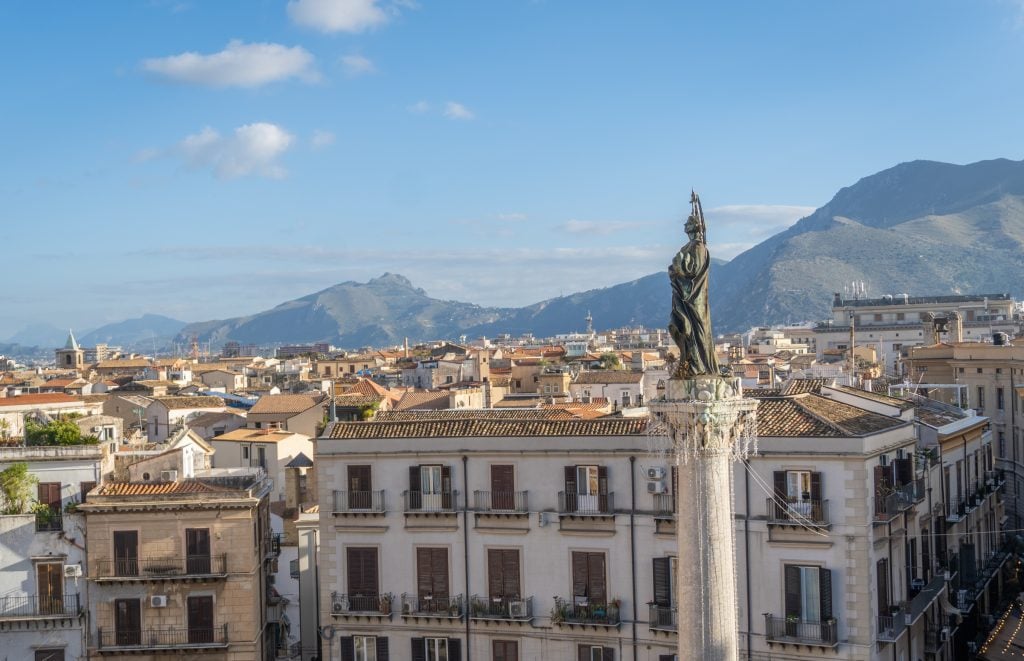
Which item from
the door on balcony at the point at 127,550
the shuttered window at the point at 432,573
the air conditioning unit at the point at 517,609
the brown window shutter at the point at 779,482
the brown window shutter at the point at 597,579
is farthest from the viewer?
the door on balcony at the point at 127,550

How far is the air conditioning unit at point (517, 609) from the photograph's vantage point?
30.9 m

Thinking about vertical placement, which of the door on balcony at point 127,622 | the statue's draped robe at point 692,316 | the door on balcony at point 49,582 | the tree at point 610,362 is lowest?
the door on balcony at point 127,622

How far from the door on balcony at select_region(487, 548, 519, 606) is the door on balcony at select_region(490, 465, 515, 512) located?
1.16 metres

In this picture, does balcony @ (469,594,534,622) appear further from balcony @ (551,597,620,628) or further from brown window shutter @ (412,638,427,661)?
brown window shutter @ (412,638,427,661)

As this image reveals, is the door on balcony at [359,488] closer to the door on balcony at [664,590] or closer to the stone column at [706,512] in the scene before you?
the door on balcony at [664,590]

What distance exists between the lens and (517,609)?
102ft

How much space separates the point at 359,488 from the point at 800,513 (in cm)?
1169

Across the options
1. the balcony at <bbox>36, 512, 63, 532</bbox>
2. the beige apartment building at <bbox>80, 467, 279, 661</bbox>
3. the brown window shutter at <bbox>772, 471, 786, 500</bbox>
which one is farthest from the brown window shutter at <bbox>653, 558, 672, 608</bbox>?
the balcony at <bbox>36, 512, 63, 532</bbox>

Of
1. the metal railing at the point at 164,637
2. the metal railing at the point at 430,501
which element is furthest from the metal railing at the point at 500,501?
the metal railing at the point at 164,637

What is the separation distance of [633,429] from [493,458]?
3.81 meters

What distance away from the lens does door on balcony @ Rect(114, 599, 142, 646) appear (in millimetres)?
32719

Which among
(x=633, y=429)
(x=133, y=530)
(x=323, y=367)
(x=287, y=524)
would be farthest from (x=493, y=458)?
(x=323, y=367)

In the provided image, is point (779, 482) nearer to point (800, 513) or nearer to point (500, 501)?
point (800, 513)

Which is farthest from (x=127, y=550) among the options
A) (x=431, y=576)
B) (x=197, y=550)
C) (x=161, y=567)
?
(x=431, y=576)
